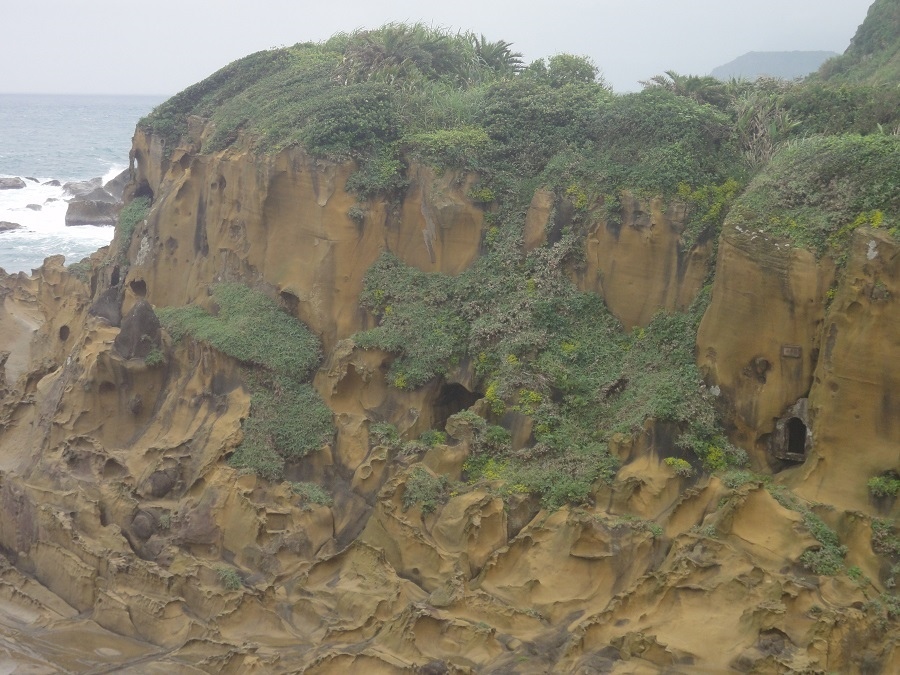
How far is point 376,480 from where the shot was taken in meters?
15.3

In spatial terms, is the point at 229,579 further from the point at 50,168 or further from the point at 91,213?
the point at 50,168

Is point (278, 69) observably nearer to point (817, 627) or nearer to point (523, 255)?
point (523, 255)

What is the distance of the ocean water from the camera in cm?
3834

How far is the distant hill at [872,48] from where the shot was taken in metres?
23.2

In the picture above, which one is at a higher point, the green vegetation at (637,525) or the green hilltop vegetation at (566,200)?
the green hilltop vegetation at (566,200)

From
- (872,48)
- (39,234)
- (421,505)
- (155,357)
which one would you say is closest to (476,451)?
(421,505)

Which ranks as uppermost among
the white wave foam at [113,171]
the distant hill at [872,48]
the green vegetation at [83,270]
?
the distant hill at [872,48]

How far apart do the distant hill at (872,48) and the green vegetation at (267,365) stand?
50.4 feet

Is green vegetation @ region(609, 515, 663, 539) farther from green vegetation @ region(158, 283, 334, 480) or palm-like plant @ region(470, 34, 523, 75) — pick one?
palm-like plant @ region(470, 34, 523, 75)

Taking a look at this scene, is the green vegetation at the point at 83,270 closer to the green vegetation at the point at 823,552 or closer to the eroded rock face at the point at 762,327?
the eroded rock face at the point at 762,327

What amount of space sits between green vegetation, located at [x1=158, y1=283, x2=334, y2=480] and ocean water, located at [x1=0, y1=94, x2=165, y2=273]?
18.6 metres

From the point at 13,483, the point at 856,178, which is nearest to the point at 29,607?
the point at 13,483

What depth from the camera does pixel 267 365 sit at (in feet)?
56.3

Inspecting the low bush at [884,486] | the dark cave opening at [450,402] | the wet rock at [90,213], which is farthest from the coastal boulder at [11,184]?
the low bush at [884,486]
